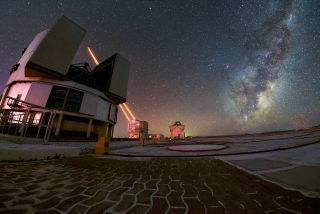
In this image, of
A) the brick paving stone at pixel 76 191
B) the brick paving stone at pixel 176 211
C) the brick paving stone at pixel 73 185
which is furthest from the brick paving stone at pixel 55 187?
the brick paving stone at pixel 176 211

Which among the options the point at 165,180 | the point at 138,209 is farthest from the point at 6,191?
the point at 165,180

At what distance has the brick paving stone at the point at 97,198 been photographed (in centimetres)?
223

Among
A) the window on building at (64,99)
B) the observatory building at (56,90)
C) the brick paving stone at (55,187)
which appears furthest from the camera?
the window on building at (64,99)

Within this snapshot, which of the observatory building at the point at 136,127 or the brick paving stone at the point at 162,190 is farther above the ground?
the observatory building at the point at 136,127

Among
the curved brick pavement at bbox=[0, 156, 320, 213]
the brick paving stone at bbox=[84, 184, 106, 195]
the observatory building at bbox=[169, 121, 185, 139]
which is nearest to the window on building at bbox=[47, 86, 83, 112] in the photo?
the curved brick pavement at bbox=[0, 156, 320, 213]

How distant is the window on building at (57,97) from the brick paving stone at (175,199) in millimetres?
29651

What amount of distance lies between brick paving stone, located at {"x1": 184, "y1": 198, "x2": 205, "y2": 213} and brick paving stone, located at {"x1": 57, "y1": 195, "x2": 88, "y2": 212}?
1741 millimetres

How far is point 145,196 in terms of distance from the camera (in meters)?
2.43

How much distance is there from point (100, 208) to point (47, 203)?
0.89m

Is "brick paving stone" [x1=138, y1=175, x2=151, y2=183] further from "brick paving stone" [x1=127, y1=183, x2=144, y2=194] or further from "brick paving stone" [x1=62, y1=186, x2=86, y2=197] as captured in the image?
"brick paving stone" [x1=62, y1=186, x2=86, y2=197]

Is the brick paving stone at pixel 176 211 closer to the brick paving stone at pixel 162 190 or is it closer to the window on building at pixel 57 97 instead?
the brick paving stone at pixel 162 190

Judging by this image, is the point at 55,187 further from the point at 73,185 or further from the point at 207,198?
the point at 207,198

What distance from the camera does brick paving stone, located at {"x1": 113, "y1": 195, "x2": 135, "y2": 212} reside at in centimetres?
202

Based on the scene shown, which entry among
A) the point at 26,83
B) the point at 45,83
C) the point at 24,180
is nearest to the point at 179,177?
the point at 24,180
